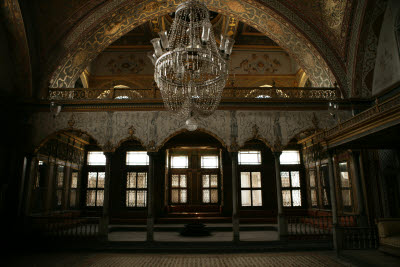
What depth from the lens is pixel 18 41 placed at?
768 centimetres

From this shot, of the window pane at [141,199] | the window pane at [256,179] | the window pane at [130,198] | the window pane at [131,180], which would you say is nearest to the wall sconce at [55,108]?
the window pane at [131,180]

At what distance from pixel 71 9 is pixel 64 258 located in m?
6.73

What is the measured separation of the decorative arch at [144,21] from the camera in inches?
329

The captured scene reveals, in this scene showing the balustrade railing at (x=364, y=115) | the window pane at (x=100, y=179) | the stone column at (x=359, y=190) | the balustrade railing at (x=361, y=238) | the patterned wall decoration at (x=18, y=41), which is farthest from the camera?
the window pane at (x=100, y=179)

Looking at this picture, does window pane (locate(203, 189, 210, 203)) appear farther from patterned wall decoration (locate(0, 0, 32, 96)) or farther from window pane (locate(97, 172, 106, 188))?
patterned wall decoration (locate(0, 0, 32, 96))

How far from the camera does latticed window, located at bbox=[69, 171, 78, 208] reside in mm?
10578

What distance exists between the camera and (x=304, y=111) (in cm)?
812

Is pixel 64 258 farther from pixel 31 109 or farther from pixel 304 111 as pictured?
pixel 304 111

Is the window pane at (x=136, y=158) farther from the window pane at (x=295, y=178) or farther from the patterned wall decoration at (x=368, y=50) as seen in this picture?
the patterned wall decoration at (x=368, y=50)

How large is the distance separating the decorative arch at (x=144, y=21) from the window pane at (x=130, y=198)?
15.7 feet

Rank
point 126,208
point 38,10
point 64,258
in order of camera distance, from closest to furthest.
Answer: point 64,258, point 38,10, point 126,208

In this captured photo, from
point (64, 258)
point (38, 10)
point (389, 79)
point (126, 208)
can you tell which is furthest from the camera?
point (126, 208)

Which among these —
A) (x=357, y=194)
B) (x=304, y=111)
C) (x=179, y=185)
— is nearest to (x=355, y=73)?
(x=304, y=111)

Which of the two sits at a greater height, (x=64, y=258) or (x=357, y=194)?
(x=357, y=194)
